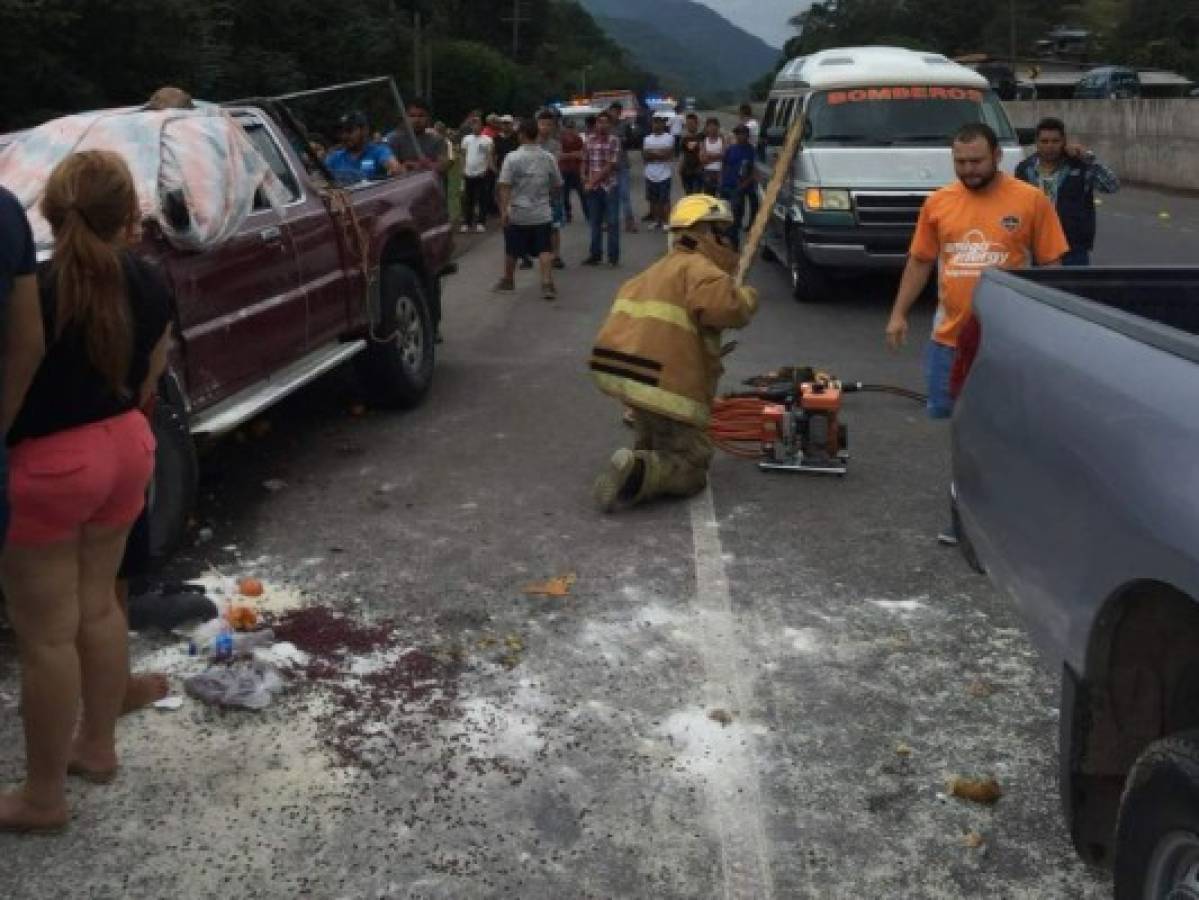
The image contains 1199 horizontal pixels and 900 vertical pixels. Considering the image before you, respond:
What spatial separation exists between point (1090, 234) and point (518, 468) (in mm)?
4079

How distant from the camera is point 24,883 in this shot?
335cm

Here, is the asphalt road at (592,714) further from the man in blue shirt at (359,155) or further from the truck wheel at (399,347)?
the man in blue shirt at (359,155)

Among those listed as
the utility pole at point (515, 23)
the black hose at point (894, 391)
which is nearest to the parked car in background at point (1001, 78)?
the utility pole at point (515, 23)

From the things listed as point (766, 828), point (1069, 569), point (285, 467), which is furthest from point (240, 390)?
point (1069, 569)

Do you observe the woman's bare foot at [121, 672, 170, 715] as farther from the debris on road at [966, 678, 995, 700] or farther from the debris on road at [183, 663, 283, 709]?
the debris on road at [966, 678, 995, 700]

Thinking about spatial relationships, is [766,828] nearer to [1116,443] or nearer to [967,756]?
[967,756]

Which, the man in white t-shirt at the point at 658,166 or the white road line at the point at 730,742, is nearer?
Result: the white road line at the point at 730,742

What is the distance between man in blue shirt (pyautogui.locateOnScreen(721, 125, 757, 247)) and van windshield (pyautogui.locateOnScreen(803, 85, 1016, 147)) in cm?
421

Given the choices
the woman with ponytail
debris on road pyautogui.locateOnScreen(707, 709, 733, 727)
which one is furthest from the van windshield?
the woman with ponytail

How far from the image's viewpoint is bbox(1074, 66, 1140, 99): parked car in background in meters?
47.6

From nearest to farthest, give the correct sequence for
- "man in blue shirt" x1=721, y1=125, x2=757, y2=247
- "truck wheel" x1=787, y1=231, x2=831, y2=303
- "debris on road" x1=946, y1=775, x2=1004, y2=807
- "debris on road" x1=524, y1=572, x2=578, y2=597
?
1. "debris on road" x1=946, y1=775, x2=1004, y2=807
2. "debris on road" x1=524, y1=572, x2=578, y2=597
3. "truck wheel" x1=787, y1=231, x2=831, y2=303
4. "man in blue shirt" x1=721, y1=125, x2=757, y2=247

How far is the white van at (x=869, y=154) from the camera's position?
11555 millimetres

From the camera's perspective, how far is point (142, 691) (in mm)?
4289

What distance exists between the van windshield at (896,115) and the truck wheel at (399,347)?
511 centimetres
